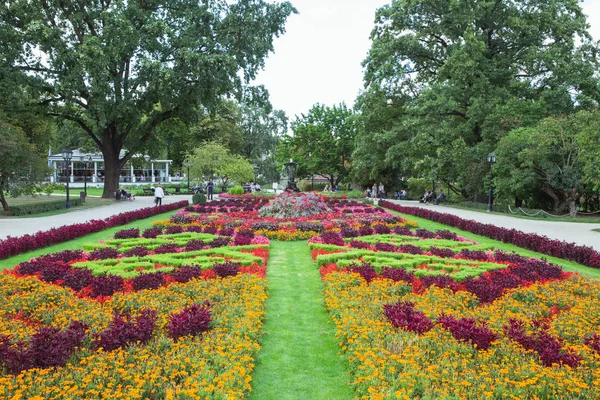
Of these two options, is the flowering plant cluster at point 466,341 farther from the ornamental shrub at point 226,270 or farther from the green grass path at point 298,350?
the ornamental shrub at point 226,270

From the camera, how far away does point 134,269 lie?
338 inches

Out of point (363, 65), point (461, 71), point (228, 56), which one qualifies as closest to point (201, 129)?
point (363, 65)

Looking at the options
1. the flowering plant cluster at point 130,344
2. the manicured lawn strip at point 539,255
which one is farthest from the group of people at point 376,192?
the flowering plant cluster at point 130,344

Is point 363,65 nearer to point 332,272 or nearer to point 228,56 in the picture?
point 228,56

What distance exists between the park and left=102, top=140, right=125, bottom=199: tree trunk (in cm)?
14

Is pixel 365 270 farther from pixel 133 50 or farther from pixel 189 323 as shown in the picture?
pixel 133 50

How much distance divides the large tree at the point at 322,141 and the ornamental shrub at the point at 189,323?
4030cm

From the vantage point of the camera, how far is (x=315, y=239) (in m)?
11.8

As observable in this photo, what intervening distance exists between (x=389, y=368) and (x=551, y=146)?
71.4 ft

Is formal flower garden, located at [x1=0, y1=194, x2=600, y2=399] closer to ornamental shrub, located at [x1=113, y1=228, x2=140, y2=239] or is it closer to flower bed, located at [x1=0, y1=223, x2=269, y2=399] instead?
flower bed, located at [x1=0, y1=223, x2=269, y2=399]

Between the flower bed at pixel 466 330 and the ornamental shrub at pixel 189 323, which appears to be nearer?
the flower bed at pixel 466 330

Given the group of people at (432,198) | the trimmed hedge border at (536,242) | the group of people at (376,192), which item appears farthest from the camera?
the group of people at (376,192)

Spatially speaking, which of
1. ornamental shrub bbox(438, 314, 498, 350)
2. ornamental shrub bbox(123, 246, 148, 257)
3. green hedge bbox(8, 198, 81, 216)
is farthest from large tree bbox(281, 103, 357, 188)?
ornamental shrub bbox(438, 314, 498, 350)

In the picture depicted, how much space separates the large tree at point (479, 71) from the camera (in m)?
24.7
